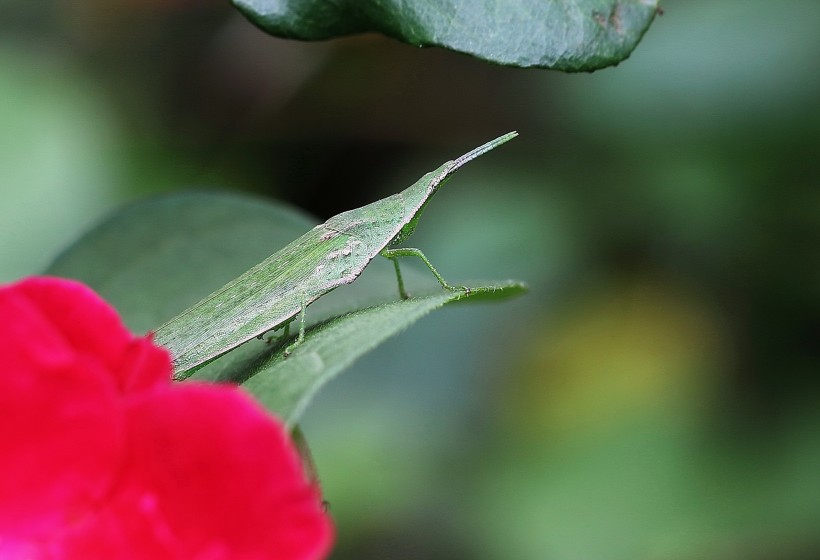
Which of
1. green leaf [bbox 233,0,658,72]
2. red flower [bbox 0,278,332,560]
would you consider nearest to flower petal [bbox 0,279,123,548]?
red flower [bbox 0,278,332,560]

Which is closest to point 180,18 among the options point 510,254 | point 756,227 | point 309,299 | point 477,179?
point 477,179

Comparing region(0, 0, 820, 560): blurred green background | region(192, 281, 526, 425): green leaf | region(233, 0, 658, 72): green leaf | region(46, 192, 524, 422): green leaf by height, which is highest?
region(233, 0, 658, 72): green leaf

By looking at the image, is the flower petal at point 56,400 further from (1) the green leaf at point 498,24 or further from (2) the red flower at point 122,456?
(1) the green leaf at point 498,24

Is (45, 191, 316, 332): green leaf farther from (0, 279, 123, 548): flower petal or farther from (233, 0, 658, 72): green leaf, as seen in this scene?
(0, 279, 123, 548): flower petal

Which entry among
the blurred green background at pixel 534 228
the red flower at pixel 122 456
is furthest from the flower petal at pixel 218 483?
the blurred green background at pixel 534 228

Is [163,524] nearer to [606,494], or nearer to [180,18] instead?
[606,494]

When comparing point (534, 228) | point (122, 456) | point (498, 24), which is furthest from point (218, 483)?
point (534, 228)
